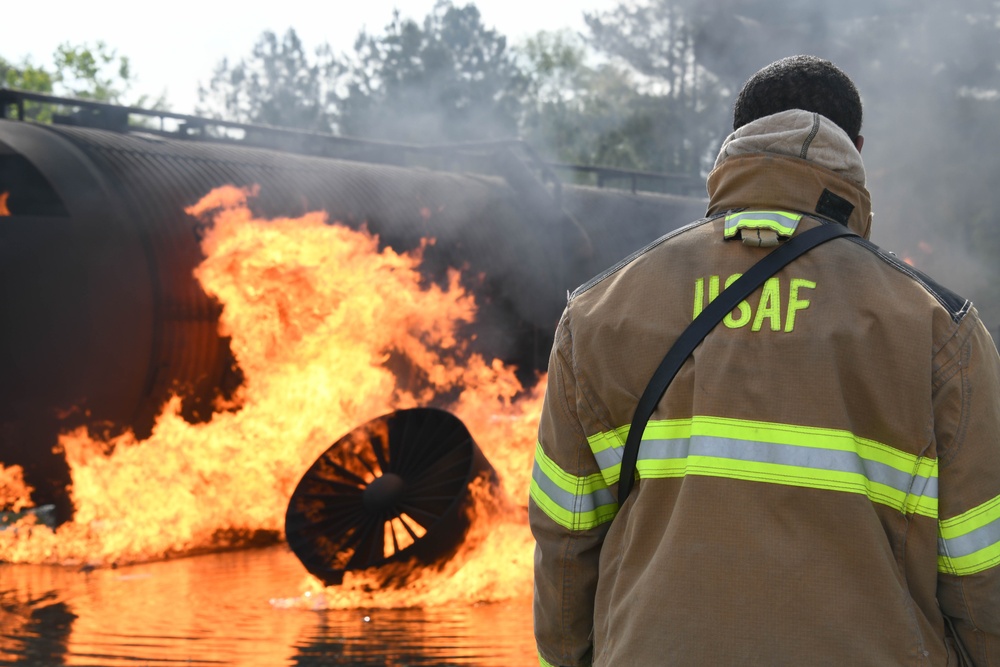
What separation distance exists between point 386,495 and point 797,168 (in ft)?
17.2

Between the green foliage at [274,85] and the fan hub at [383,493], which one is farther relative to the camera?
the green foliage at [274,85]

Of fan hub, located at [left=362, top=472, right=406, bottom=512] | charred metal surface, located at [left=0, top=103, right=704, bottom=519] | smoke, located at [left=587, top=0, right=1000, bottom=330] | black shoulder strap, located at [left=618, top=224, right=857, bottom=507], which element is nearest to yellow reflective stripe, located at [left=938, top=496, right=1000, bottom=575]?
black shoulder strap, located at [left=618, top=224, right=857, bottom=507]

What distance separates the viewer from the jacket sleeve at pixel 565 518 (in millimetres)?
1989

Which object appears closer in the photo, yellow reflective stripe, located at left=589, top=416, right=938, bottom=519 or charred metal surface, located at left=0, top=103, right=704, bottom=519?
yellow reflective stripe, located at left=589, top=416, right=938, bottom=519

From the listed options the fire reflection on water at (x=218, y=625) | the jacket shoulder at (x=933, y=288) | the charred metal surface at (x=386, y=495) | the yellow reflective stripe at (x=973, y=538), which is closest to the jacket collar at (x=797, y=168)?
the jacket shoulder at (x=933, y=288)

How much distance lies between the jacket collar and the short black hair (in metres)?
0.08

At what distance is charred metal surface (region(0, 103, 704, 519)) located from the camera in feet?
23.9

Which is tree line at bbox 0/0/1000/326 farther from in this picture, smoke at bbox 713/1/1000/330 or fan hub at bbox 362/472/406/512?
fan hub at bbox 362/472/406/512

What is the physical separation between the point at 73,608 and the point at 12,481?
1860mm

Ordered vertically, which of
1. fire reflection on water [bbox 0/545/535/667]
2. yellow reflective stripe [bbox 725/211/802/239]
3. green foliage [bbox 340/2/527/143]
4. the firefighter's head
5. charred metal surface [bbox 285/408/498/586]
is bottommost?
fire reflection on water [bbox 0/545/535/667]

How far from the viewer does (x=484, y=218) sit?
11203mm

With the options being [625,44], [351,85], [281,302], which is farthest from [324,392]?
[351,85]

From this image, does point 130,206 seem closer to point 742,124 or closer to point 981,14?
point 742,124

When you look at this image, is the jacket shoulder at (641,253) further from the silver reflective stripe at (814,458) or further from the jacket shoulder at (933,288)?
the silver reflective stripe at (814,458)
